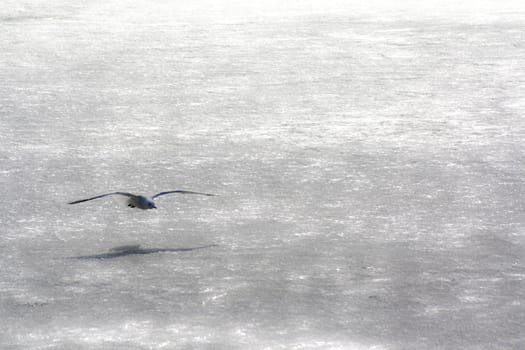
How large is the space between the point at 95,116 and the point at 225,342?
4605 mm

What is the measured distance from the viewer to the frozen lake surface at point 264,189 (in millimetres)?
4930

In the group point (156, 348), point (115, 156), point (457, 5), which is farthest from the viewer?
point (457, 5)

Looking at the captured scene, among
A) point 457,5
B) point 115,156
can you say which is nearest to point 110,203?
point 115,156

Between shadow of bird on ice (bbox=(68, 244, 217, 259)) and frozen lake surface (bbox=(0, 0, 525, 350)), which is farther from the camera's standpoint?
shadow of bird on ice (bbox=(68, 244, 217, 259))

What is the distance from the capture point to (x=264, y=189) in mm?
6938

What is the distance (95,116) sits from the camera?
29.4ft

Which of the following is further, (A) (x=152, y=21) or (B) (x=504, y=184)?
(A) (x=152, y=21)

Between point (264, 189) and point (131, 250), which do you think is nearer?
point (131, 250)

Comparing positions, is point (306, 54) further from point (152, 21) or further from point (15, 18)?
point (15, 18)

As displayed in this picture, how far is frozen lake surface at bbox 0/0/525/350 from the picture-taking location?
16.2 ft

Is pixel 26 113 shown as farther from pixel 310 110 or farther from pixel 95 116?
pixel 310 110

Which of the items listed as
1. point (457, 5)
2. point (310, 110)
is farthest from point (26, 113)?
point (457, 5)

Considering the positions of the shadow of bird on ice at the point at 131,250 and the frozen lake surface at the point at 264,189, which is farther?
the shadow of bird on ice at the point at 131,250

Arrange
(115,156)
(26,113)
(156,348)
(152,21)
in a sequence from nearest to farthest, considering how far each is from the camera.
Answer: (156,348)
(115,156)
(26,113)
(152,21)
